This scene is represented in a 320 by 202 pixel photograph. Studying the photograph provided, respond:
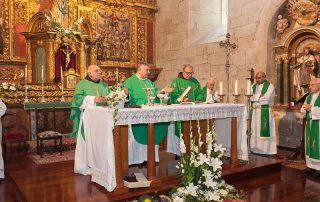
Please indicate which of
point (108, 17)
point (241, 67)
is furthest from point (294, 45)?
point (108, 17)

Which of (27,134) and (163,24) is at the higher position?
(163,24)

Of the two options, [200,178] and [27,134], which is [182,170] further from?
[27,134]

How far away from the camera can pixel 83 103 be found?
539 centimetres

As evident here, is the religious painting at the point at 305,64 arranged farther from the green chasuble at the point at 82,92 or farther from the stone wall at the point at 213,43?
the green chasuble at the point at 82,92

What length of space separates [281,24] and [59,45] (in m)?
6.53

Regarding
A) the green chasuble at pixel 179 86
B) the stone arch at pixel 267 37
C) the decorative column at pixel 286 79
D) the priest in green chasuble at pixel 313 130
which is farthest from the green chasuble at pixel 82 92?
the decorative column at pixel 286 79

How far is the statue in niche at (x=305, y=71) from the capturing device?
7656 mm

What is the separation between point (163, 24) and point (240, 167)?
8025 millimetres

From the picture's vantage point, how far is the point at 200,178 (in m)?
3.26

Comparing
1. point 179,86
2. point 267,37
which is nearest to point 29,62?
point 179,86

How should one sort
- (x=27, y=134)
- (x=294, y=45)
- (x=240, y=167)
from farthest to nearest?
(x=27, y=134)
(x=294, y=45)
(x=240, y=167)

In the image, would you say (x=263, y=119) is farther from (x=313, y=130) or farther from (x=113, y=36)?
(x=113, y=36)

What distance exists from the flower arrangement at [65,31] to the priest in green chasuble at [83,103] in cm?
467

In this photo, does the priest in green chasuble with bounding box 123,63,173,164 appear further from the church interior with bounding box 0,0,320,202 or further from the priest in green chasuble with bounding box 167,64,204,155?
the priest in green chasuble with bounding box 167,64,204,155
